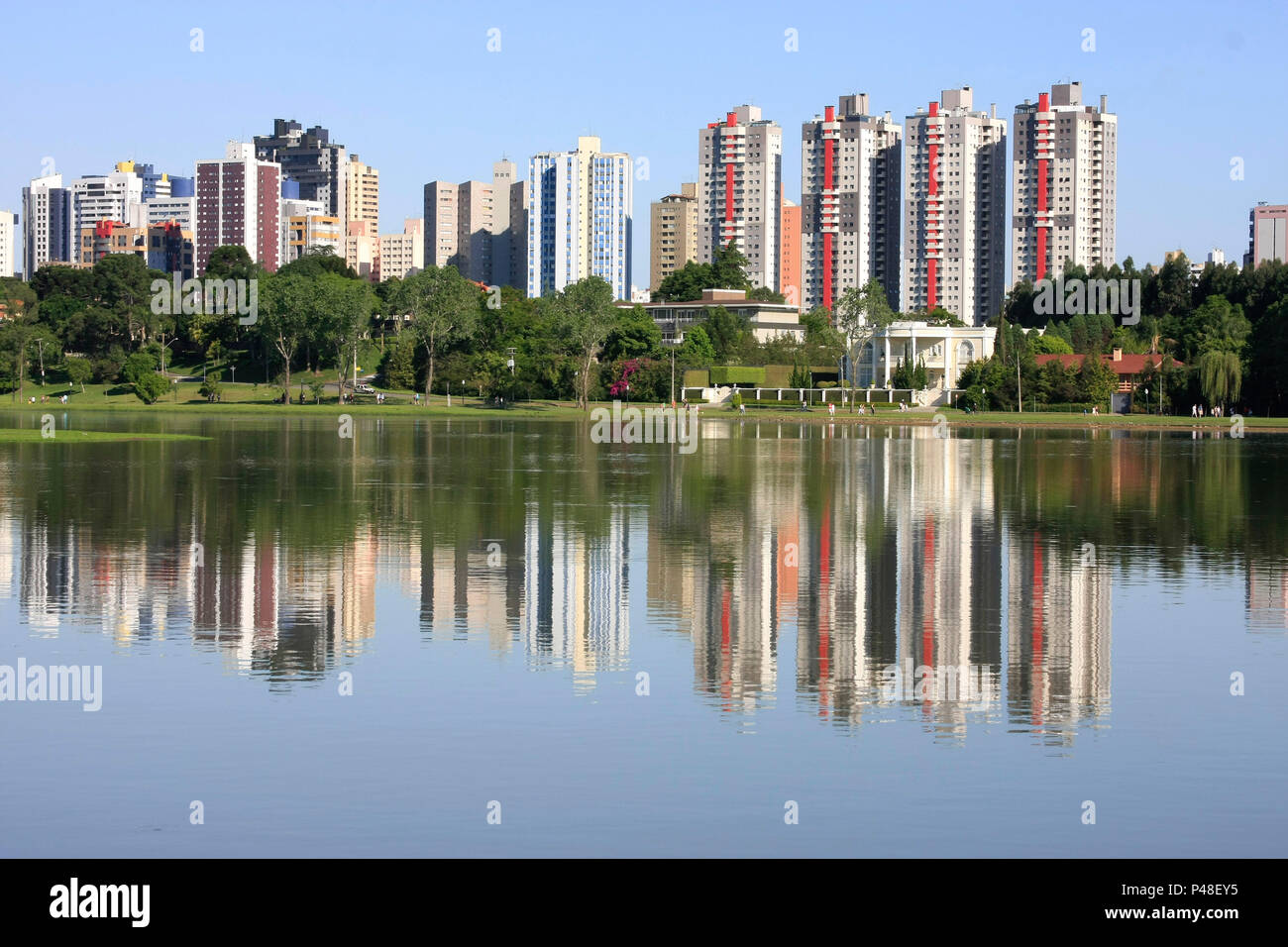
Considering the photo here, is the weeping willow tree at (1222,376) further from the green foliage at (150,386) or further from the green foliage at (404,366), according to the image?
the green foliage at (150,386)

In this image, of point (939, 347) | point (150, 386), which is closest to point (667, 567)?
point (150, 386)

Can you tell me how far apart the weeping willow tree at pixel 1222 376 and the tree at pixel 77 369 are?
86.8 metres

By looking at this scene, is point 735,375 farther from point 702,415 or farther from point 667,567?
point 667,567

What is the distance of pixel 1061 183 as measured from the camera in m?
188

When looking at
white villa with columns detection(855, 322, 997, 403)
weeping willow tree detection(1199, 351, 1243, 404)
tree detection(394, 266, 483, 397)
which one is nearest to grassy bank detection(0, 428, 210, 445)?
tree detection(394, 266, 483, 397)

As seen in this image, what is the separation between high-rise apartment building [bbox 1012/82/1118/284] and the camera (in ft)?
611

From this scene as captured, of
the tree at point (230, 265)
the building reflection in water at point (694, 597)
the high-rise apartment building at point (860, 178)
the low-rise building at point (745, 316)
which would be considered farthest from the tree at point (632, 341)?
the building reflection in water at point (694, 597)

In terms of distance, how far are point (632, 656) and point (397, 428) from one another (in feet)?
206

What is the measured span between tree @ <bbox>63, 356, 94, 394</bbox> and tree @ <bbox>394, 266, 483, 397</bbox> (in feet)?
88.5

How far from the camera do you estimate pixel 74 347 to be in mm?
128875
